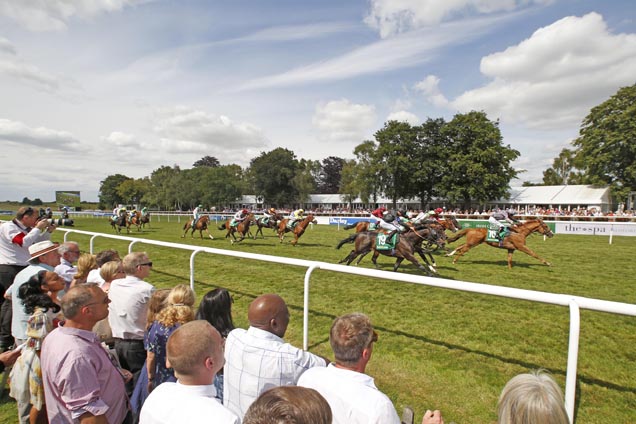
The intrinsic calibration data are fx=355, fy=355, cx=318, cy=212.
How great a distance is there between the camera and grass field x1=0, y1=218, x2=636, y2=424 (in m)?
3.08

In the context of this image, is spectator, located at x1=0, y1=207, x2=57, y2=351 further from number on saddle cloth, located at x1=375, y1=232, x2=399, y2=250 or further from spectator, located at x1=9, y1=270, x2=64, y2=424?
number on saddle cloth, located at x1=375, y1=232, x2=399, y2=250

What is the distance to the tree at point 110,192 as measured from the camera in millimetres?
82375

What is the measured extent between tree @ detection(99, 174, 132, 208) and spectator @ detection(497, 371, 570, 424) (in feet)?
298

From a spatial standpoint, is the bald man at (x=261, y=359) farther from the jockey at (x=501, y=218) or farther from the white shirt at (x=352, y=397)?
the jockey at (x=501, y=218)

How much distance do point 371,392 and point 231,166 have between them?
77487mm

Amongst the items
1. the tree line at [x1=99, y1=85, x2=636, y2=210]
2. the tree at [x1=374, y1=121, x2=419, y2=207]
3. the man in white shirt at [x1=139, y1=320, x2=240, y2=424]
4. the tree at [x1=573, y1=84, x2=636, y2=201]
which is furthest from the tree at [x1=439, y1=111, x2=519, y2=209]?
the man in white shirt at [x1=139, y1=320, x2=240, y2=424]

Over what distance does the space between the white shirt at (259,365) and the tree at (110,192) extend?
3532 inches

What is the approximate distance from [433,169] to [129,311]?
41.2 meters

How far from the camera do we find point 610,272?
29.2 ft

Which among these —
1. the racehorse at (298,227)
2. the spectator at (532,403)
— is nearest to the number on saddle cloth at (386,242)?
the racehorse at (298,227)

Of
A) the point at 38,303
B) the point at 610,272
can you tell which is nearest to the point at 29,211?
the point at 38,303

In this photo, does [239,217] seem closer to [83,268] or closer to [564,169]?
[83,268]

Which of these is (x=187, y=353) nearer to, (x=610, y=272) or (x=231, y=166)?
(x=610, y=272)

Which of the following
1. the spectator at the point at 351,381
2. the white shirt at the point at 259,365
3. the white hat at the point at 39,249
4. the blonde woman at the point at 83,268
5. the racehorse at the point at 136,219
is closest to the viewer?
the spectator at the point at 351,381
